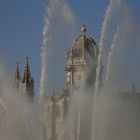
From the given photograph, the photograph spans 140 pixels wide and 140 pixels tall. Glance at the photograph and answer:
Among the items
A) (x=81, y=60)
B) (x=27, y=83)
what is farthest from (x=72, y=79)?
(x=27, y=83)

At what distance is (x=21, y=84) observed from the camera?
222ft

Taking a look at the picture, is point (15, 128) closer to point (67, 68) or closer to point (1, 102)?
point (1, 102)

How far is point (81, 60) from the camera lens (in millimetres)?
70688

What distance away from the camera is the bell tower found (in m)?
69.4

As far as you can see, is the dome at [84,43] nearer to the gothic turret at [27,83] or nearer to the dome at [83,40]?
the dome at [83,40]

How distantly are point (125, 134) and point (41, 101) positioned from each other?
12953 mm

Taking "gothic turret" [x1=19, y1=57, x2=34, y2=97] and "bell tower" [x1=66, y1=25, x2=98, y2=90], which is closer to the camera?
"gothic turret" [x1=19, y1=57, x2=34, y2=97]

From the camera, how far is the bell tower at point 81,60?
69.4 meters

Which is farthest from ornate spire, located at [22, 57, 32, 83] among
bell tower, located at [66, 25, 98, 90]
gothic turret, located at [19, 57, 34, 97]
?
bell tower, located at [66, 25, 98, 90]

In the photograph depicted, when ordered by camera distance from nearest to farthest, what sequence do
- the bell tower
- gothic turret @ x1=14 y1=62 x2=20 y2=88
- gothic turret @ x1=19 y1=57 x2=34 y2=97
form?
gothic turret @ x1=19 y1=57 x2=34 y2=97 < the bell tower < gothic turret @ x1=14 y1=62 x2=20 y2=88

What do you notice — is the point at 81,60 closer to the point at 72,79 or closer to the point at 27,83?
the point at 72,79

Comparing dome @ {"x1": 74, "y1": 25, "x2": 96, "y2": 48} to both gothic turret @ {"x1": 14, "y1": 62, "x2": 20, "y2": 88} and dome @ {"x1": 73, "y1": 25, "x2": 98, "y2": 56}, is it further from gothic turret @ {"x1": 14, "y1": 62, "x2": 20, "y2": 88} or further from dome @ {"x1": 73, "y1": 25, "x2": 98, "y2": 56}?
gothic turret @ {"x1": 14, "y1": 62, "x2": 20, "y2": 88}

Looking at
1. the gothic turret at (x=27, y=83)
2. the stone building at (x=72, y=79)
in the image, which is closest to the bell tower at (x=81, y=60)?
the stone building at (x=72, y=79)

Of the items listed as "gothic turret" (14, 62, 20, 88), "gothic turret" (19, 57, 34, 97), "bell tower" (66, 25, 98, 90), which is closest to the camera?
"gothic turret" (19, 57, 34, 97)
